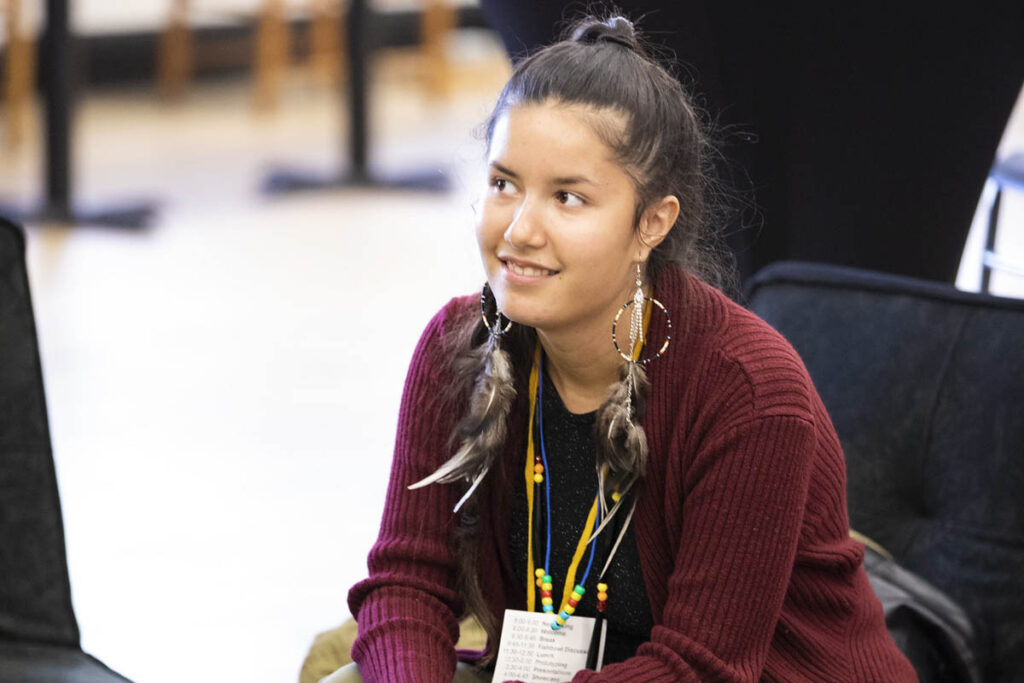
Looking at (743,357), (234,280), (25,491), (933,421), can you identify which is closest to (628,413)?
(743,357)

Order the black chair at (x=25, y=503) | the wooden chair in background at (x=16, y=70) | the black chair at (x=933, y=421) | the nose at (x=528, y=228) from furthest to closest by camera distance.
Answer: the wooden chair in background at (x=16, y=70), the black chair at (x=933, y=421), the black chair at (x=25, y=503), the nose at (x=528, y=228)

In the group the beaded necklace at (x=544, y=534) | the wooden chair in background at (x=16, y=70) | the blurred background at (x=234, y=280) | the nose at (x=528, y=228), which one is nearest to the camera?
the nose at (x=528, y=228)

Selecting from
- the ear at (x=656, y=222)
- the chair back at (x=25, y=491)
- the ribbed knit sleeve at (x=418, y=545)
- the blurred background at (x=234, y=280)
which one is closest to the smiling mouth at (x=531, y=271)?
the ear at (x=656, y=222)

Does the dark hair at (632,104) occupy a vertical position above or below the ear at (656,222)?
above

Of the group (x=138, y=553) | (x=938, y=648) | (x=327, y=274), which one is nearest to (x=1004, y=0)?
(x=938, y=648)

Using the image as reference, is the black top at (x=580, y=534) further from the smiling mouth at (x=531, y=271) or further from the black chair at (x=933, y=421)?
the black chair at (x=933, y=421)

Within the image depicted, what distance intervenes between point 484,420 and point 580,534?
16 centimetres

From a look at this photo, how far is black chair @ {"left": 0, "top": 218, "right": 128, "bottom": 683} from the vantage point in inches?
66.1

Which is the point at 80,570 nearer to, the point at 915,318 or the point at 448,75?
the point at 915,318

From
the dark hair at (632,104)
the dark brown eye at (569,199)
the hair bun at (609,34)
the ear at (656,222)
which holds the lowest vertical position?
the ear at (656,222)

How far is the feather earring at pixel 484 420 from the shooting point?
1.55 metres

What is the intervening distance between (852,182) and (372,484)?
123 cm

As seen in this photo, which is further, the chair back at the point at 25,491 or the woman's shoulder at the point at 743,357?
the chair back at the point at 25,491

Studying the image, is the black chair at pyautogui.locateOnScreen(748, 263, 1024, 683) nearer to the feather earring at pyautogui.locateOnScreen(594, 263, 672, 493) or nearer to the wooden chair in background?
the feather earring at pyautogui.locateOnScreen(594, 263, 672, 493)
